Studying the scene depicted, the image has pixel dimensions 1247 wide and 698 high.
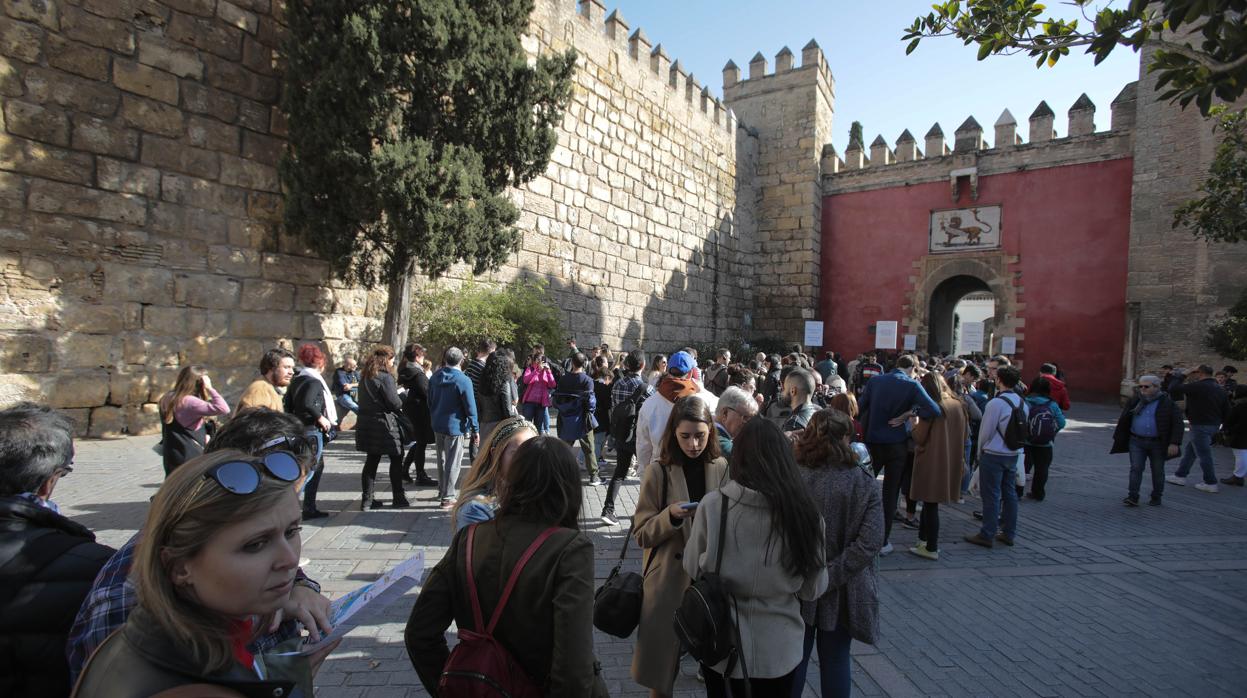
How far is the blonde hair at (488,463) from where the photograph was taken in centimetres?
217

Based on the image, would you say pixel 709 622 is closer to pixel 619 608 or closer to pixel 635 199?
pixel 619 608

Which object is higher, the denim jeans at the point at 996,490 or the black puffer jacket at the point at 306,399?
the black puffer jacket at the point at 306,399

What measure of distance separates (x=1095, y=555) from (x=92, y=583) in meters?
6.23

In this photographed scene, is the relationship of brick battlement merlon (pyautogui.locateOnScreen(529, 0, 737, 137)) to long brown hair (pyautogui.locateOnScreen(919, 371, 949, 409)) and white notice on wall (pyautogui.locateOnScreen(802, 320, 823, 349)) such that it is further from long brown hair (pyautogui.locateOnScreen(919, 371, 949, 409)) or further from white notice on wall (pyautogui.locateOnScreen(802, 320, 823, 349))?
long brown hair (pyautogui.locateOnScreen(919, 371, 949, 409))

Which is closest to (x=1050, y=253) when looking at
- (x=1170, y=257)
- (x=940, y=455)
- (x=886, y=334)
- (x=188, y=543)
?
(x=1170, y=257)

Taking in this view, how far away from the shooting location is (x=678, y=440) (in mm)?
2613

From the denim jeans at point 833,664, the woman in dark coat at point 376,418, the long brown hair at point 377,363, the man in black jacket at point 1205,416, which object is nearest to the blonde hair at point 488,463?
the denim jeans at point 833,664

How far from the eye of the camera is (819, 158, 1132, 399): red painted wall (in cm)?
1561

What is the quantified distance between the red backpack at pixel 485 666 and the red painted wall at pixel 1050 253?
18.9m

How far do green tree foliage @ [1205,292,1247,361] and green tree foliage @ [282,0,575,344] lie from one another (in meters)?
13.8

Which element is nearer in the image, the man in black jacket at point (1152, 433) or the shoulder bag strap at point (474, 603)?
the shoulder bag strap at point (474, 603)

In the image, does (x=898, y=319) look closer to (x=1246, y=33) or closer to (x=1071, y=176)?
(x=1071, y=176)

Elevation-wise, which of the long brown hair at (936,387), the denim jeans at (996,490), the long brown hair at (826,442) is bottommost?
the denim jeans at (996,490)

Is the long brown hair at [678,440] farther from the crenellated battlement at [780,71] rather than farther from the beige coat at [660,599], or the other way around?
the crenellated battlement at [780,71]
